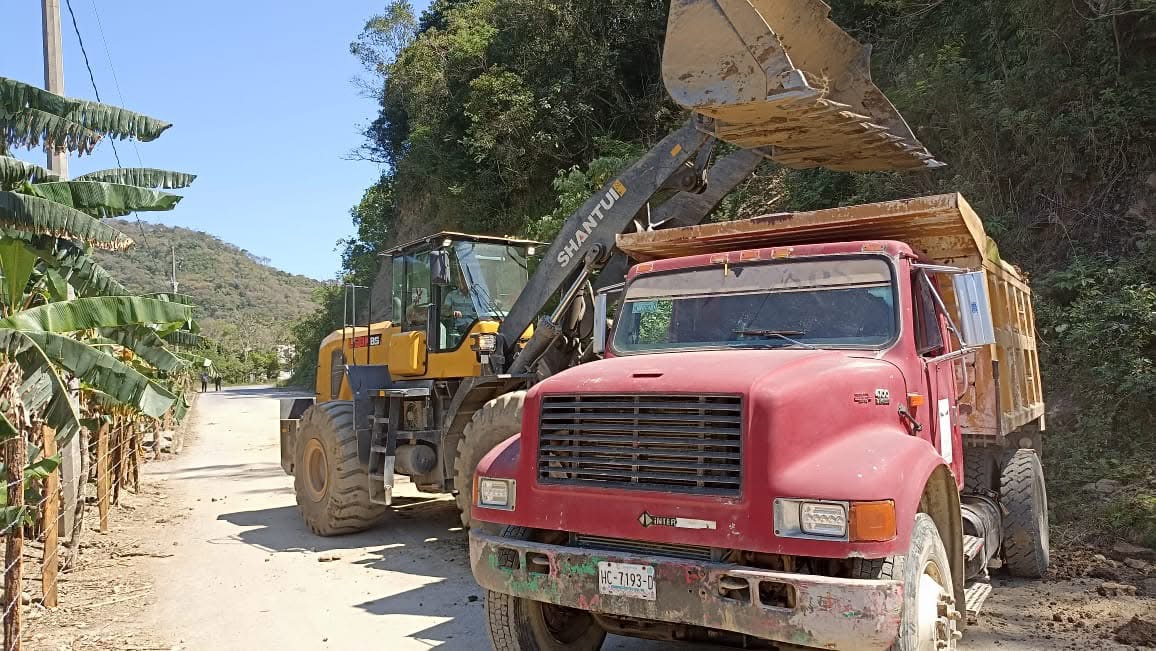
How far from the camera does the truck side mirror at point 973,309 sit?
4910mm

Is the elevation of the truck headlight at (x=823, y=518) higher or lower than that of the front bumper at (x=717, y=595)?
higher

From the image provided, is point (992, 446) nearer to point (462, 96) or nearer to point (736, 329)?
point (736, 329)

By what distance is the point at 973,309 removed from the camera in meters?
4.96

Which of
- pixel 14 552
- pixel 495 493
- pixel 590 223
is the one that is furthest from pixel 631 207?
pixel 14 552

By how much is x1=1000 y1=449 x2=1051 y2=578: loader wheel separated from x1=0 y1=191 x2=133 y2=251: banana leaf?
307 inches

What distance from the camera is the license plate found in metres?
4.08

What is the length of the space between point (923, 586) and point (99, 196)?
7293 mm

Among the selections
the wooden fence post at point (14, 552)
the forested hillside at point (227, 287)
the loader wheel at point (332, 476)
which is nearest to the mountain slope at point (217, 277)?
the forested hillside at point (227, 287)

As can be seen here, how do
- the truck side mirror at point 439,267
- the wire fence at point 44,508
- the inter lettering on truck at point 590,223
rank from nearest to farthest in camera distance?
the wire fence at point 44,508 → the inter lettering on truck at point 590,223 → the truck side mirror at point 439,267

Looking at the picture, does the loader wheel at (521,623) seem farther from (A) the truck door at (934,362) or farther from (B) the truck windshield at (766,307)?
(A) the truck door at (934,362)

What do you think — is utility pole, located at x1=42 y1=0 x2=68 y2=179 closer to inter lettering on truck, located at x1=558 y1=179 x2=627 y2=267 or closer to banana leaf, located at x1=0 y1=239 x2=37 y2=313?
banana leaf, located at x1=0 y1=239 x2=37 y2=313

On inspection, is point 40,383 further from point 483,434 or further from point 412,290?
point 412,290

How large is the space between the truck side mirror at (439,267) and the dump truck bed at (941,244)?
2.99 m

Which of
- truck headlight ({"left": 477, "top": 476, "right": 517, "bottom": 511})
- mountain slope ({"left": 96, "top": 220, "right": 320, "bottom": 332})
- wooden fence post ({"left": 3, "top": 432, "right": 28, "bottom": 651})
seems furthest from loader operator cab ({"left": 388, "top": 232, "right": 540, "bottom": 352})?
mountain slope ({"left": 96, "top": 220, "right": 320, "bottom": 332})
